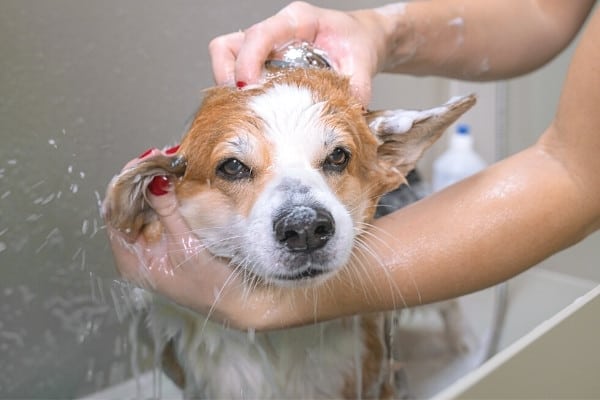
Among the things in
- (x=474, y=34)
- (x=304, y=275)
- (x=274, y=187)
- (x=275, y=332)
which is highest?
(x=474, y=34)

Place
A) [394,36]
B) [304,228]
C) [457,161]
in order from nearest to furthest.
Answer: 1. [304,228]
2. [394,36]
3. [457,161]

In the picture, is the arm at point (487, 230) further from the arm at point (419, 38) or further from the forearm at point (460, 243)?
the arm at point (419, 38)

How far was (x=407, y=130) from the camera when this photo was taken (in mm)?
930

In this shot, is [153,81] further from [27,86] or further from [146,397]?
[146,397]

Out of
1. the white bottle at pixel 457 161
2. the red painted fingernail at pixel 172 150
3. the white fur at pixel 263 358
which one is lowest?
the white fur at pixel 263 358

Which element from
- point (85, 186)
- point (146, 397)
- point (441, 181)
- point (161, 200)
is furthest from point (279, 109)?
point (441, 181)

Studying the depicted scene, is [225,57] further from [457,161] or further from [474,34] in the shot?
[457,161]

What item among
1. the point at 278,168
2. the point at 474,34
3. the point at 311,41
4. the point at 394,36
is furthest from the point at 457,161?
the point at 278,168

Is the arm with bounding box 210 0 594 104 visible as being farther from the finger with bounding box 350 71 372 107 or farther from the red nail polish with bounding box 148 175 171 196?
the red nail polish with bounding box 148 175 171 196

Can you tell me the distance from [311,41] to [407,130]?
7.8 inches

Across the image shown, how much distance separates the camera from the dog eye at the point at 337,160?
90 cm

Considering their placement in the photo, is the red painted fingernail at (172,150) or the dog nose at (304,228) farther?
the red painted fingernail at (172,150)

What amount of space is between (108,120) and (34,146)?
118mm

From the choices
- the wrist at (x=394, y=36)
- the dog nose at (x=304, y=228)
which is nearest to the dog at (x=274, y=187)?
the dog nose at (x=304, y=228)
